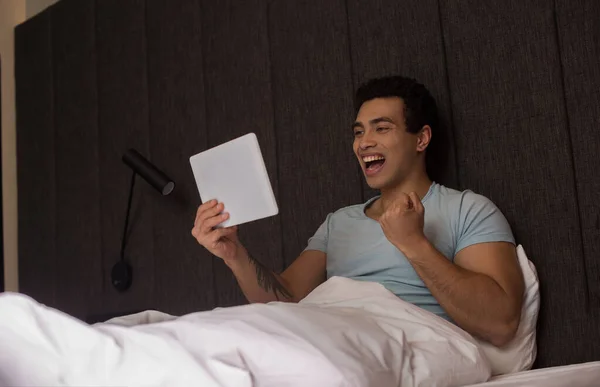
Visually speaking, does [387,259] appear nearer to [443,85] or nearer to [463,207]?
[463,207]

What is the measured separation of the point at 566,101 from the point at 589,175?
0.16 meters

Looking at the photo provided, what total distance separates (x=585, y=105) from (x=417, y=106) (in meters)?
0.35

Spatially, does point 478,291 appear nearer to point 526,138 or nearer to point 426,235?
point 426,235

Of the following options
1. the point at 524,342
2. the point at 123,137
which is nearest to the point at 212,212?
the point at 524,342

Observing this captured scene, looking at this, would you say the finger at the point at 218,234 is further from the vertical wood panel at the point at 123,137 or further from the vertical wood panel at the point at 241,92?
the vertical wood panel at the point at 123,137

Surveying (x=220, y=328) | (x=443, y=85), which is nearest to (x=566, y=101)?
(x=443, y=85)

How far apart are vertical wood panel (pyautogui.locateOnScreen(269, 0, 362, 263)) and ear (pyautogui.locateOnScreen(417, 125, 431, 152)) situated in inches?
8.8

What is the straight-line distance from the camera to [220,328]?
2.64 feet

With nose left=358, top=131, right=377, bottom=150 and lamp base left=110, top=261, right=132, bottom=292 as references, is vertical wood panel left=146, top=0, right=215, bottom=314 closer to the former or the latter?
lamp base left=110, top=261, right=132, bottom=292

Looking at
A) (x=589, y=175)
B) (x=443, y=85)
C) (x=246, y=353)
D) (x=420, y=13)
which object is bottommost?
(x=246, y=353)

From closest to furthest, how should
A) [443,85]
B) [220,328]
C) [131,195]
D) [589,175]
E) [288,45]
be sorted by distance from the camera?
[220,328], [589,175], [443,85], [288,45], [131,195]

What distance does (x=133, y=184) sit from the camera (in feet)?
6.88

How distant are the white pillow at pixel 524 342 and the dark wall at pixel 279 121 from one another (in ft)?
0.19

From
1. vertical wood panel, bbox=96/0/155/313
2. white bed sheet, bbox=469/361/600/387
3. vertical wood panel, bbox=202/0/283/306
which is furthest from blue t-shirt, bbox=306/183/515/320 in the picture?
vertical wood panel, bbox=96/0/155/313
